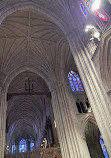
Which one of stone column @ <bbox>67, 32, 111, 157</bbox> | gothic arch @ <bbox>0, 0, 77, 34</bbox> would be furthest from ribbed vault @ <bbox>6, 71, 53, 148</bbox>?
stone column @ <bbox>67, 32, 111, 157</bbox>

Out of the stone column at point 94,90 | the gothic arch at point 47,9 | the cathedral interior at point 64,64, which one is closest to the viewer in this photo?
the stone column at point 94,90

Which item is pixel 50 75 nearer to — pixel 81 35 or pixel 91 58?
pixel 81 35

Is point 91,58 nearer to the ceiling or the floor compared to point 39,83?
nearer to the floor

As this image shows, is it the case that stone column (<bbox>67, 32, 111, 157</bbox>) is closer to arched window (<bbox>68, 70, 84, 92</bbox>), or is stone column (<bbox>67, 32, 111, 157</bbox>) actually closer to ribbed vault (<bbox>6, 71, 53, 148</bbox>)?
arched window (<bbox>68, 70, 84, 92</bbox>)

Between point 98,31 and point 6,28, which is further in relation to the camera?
point 6,28

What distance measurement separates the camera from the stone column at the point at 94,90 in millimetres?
6156

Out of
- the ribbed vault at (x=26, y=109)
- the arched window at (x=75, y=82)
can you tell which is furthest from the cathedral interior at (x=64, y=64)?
the ribbed vault at (x=26, y=109)

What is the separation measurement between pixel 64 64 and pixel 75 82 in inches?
102

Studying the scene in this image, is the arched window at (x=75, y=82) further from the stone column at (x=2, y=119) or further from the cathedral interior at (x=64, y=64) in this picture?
the stone column at (x=2, y=119)

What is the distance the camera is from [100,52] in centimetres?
701

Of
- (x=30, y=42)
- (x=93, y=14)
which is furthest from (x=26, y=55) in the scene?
(x=93, y=14)

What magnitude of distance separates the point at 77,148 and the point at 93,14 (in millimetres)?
9529

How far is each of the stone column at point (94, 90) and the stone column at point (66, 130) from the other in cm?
571

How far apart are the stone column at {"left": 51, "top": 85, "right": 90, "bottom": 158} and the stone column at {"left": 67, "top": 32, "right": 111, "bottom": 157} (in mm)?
5708
